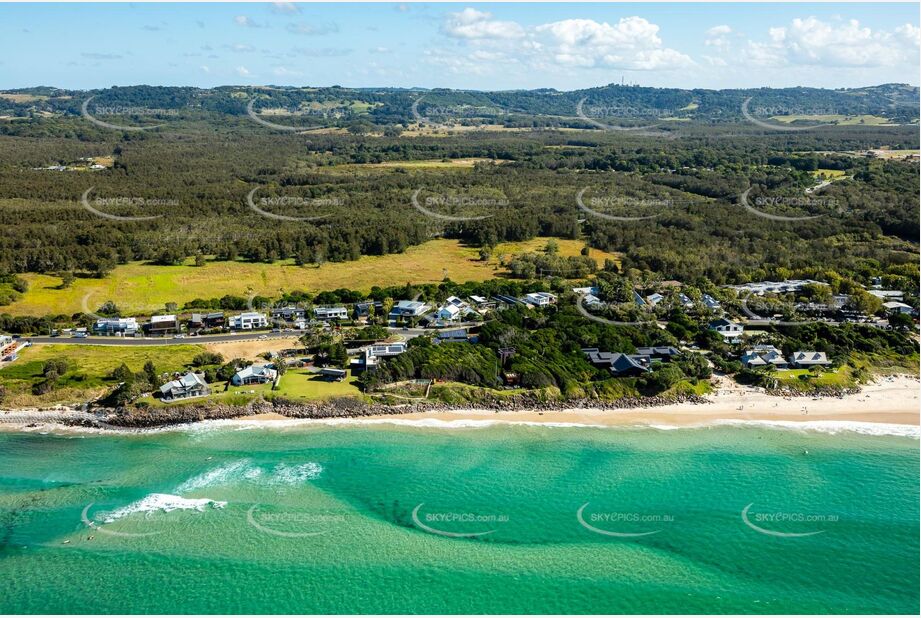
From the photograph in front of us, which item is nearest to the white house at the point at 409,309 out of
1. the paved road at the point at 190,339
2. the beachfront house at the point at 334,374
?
the paved road at the point at 190,339

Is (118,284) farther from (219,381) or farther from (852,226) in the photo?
(852,226)

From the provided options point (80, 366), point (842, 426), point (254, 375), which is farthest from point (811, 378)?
point (80, 366)

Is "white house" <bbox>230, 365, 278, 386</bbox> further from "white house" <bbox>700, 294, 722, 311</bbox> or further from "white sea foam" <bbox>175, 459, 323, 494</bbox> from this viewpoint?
"white house" <bbox>700, 294, 722, 311</bbox>

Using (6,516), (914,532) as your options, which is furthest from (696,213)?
(6,516)

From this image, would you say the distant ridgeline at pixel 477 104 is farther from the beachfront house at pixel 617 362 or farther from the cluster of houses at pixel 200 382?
the beachfront house at pixel 617 362

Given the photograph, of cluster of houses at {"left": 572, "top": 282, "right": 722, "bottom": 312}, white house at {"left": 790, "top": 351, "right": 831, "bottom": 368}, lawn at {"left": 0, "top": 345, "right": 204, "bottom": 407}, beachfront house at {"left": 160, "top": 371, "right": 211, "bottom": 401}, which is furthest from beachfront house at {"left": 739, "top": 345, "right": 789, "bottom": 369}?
lawn at {"left": 0, "top": 345, "right": 204, "bottom": 407}

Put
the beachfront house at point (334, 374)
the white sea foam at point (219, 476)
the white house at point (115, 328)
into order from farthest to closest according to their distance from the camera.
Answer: the white house at point (115, 328), the beachfront house at point (334, 374), the white sea foam at point (219, 476)

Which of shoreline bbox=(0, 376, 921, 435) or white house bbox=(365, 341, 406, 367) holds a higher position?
white house bbox=(365, 341, 406, 367)
